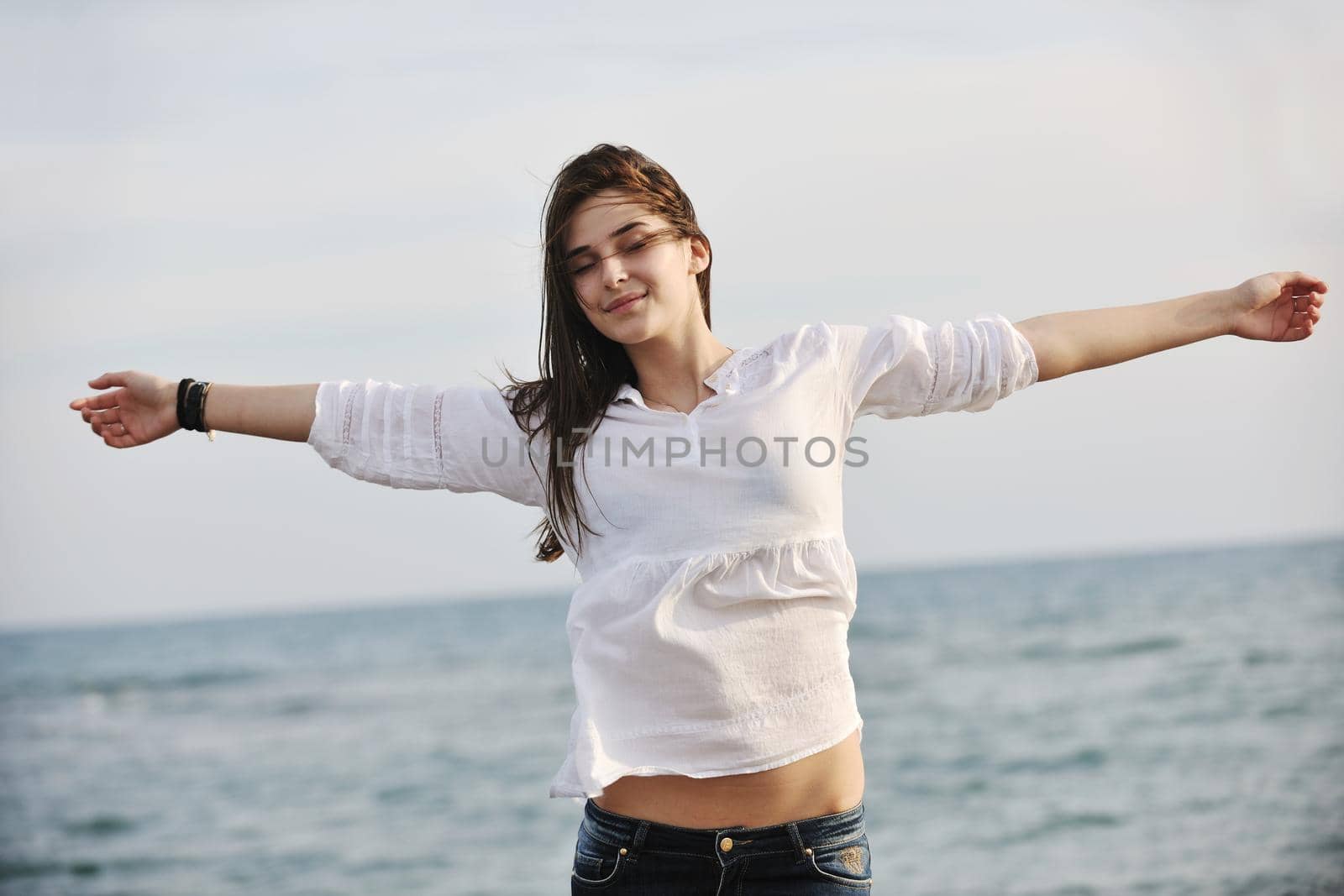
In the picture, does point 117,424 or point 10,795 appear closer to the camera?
point 117,424

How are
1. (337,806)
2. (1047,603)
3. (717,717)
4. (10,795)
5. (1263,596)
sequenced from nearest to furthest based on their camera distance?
(717,717), (337,806), (10,795), (1263,596), (1047,603)

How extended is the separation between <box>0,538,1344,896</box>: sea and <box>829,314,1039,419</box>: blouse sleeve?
5.15m

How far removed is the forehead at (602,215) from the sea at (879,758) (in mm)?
5563

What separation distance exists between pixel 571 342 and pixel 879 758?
29.5 ft

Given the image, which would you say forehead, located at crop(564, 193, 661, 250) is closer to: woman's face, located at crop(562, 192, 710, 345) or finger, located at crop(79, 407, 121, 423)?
woman's face, located at crop(562, 192, 710, 345)

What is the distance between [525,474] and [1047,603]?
20.4 meters

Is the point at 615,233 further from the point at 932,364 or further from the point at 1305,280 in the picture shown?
the point at 1305,280

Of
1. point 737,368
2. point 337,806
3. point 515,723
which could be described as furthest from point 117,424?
point 515,723

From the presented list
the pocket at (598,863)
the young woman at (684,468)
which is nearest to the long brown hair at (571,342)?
the young woman at (684,468)

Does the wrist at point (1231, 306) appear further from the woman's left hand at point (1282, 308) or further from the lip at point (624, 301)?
the lip at point (624, 301)

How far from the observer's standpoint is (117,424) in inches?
78.5

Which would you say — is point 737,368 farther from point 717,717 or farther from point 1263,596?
point 1263,596

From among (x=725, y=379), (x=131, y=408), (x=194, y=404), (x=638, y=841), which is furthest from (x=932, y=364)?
(x=131, y=408)

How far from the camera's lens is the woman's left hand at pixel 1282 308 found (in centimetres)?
197
